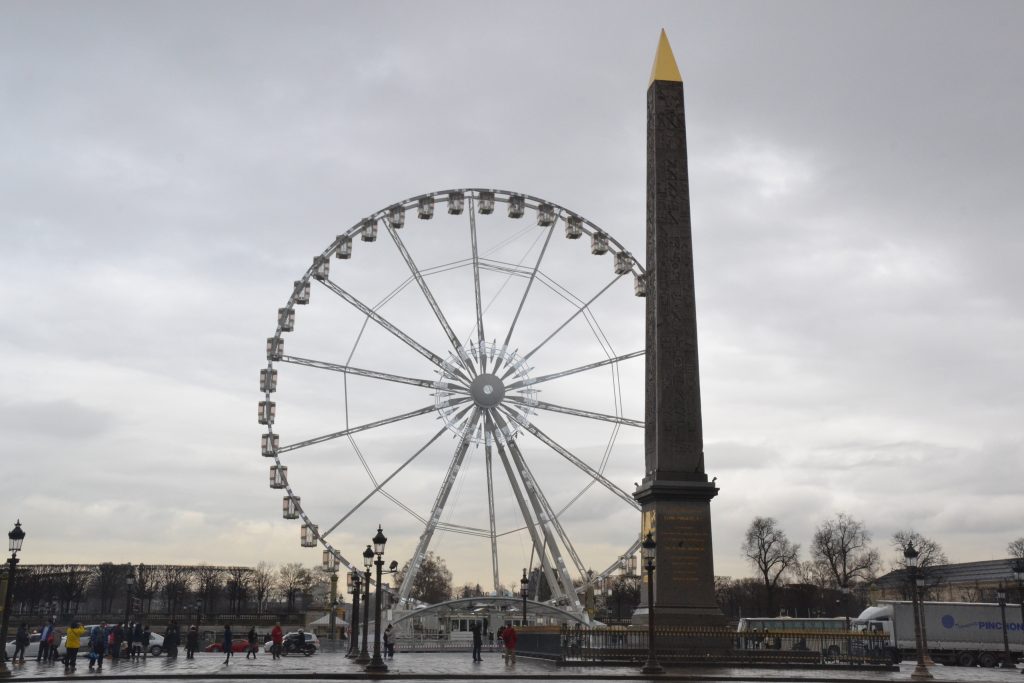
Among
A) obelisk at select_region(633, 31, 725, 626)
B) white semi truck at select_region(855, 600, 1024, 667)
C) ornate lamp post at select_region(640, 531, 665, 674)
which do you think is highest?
obelisk at select_region(633, 31, 725, 626)

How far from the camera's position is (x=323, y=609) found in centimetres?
10062

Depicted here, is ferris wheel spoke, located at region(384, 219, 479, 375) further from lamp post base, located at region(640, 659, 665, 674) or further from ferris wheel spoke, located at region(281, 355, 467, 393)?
lamp post base, located at region(640, 659, 665, 674)

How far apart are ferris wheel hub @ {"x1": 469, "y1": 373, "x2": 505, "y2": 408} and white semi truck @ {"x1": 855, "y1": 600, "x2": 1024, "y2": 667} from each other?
1748 centimetres

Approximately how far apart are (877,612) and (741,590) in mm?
72920

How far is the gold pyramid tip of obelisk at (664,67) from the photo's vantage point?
26.8 m

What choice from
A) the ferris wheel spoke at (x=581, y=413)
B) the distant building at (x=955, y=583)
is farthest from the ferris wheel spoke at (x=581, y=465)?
the distant building at (x=955, y=583)

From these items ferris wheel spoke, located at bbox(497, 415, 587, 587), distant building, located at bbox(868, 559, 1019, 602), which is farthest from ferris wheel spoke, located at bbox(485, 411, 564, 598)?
distant building, located at bbox(868, 559, 1019, 602)

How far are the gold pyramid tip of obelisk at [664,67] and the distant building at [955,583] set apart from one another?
64808mm

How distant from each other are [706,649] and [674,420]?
16.6 ft

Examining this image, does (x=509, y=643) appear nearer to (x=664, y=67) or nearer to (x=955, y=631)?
(x=664, y=67)

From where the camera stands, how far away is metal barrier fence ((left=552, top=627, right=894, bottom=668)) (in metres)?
23.2

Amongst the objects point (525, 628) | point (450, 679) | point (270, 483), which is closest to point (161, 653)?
point (270, 483)

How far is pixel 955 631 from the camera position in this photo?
1634 inches

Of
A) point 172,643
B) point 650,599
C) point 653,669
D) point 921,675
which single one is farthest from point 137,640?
point 921,675
